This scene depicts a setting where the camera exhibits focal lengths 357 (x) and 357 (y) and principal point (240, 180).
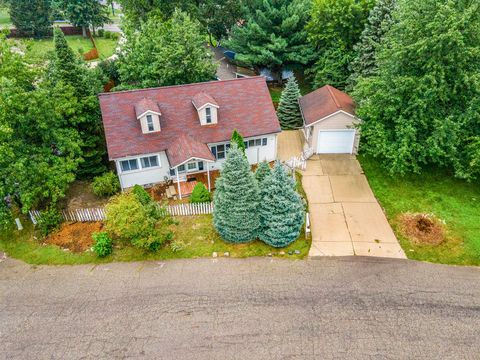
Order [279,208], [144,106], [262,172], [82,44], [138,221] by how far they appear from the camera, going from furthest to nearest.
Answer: [82,44] < [144,106] < [262,172] < [279,208] < [138,221]

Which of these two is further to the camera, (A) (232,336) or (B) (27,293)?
(B) (27,293)

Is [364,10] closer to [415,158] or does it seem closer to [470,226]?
[415,158]

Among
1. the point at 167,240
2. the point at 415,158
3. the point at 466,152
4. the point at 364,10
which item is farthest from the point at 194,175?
the point at 364,10

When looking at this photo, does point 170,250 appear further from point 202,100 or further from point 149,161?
point 202,100

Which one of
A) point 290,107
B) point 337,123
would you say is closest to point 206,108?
point 337,123

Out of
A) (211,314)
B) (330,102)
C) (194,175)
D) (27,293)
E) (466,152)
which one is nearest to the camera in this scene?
(211,314)

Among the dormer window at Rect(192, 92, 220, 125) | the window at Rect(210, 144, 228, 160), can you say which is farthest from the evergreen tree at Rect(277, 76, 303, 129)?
the dormer window at Rect(192, 92, 220, 125)
